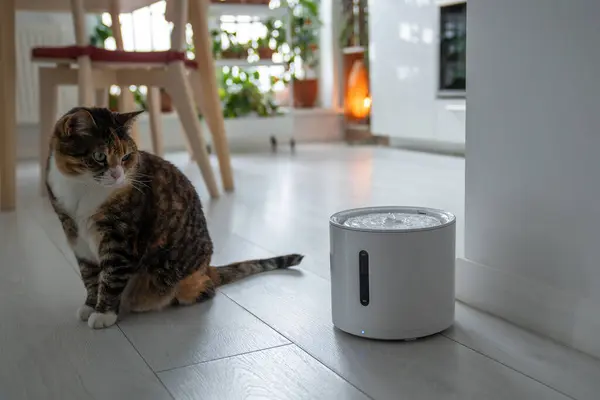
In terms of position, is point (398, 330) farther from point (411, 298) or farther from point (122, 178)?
point (122, 178)

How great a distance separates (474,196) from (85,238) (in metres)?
0.70

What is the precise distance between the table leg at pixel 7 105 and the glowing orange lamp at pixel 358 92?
8.44 feet

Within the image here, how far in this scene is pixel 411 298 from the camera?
3.54 feet

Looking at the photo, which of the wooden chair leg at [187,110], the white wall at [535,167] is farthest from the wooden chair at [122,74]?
the white wall at [535,167]

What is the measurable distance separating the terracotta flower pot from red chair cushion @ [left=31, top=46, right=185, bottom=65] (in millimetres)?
2429

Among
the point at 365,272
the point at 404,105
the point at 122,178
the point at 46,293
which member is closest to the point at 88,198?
the point at 122,178

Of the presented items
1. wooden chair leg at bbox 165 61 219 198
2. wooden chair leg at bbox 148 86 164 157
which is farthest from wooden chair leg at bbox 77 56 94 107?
wooden chair leg at bbox 148 86 164 157

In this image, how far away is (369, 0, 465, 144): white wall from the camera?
11.8 feet

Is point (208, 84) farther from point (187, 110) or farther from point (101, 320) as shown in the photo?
point (101, 320)

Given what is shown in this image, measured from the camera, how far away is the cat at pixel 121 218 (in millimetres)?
1151

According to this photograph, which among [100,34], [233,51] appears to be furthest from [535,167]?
[100,34]

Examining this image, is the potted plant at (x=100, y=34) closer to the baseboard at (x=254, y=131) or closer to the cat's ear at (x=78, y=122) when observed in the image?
the baseboard at (x=254, y=131)

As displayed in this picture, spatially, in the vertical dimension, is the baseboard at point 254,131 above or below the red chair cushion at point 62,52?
below

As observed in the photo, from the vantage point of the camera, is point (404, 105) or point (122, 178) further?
point (404, 105)
